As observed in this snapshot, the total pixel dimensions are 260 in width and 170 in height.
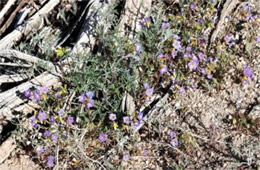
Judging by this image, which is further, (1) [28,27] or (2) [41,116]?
(1) [28,27]

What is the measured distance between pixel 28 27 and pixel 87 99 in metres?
1.20

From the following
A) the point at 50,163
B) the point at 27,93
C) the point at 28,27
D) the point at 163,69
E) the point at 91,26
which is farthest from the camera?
the point at 28,27

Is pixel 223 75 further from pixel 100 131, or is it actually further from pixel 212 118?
pixel 100 131

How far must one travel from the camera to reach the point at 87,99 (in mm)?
3873

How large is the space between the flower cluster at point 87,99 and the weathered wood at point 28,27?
1.06 metres

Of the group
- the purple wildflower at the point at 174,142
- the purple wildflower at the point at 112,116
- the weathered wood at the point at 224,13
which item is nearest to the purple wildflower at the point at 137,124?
the purple wildflower at the point at 112,116

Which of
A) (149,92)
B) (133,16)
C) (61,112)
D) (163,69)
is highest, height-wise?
(133,16)

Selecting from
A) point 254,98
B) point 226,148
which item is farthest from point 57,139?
point 254,98

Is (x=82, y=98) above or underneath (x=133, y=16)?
underneath

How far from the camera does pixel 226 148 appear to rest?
3.89m

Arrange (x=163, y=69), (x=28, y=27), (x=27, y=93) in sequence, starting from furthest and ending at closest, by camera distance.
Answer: (x=28, y=27), (x=163, y=69), (x=27, y=93)

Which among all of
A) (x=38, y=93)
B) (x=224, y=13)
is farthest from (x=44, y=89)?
(x=224, y=13)

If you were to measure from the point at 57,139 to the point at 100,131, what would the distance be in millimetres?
372

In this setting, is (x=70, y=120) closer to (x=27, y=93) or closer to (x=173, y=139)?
(x=27, y=93)
